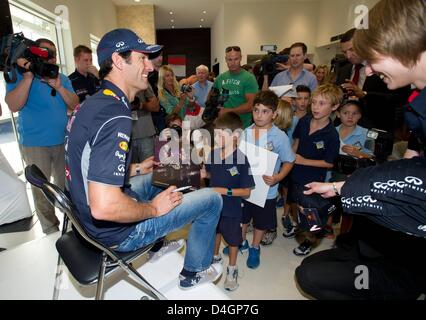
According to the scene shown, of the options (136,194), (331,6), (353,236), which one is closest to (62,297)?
(136,194)

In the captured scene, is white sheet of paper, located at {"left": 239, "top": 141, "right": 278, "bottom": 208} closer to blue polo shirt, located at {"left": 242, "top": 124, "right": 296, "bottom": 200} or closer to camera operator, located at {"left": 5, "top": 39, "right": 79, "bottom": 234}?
blue polo shirt, located at {"left": 242, "top": 124, "right": 296, "bottom": 200}

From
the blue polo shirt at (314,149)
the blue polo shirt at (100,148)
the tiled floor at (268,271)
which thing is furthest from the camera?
the blue polo shirt at (314,149)

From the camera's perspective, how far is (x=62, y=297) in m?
1.40

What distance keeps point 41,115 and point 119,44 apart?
4.11ft

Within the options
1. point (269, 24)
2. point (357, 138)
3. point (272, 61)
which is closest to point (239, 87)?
point (272, 61)

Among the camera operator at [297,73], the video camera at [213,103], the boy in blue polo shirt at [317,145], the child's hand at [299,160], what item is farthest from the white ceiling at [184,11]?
the child's hand at [299,160]

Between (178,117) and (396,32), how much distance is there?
241 cm

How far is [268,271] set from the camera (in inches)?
73.9

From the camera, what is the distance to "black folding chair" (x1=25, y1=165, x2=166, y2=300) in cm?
96

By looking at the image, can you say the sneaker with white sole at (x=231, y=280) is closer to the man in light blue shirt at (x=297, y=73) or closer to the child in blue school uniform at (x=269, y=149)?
the child in blue school uniform at (x=269, y=149)

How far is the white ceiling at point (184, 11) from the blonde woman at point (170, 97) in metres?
5.69

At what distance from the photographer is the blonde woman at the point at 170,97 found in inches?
118

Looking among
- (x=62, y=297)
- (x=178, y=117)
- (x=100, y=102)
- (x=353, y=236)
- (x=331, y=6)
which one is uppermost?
(x=331, y=6)
